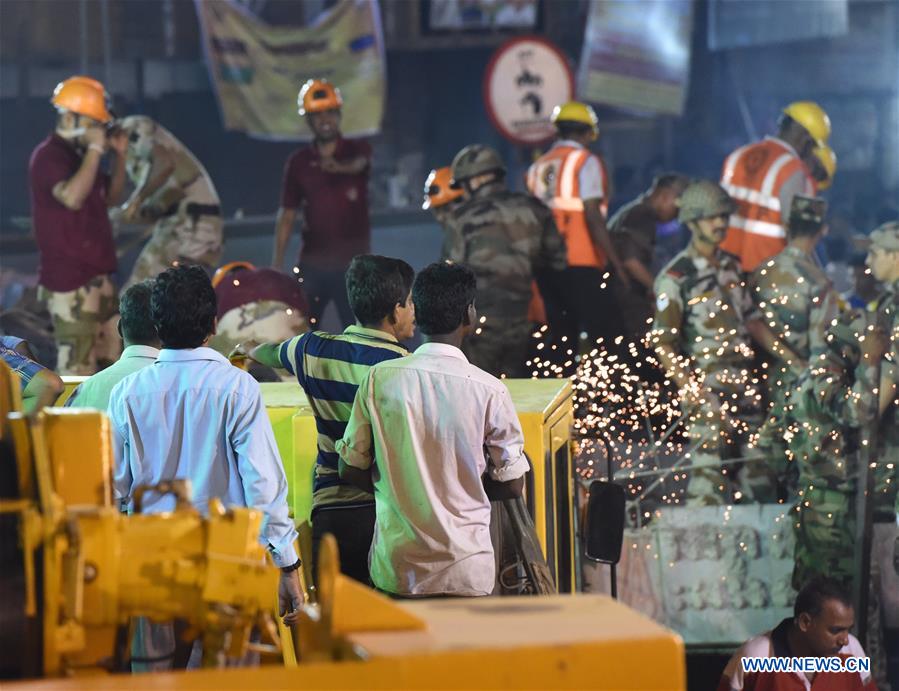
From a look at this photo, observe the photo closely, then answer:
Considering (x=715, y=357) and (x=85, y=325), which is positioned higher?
(x=85, y=325)

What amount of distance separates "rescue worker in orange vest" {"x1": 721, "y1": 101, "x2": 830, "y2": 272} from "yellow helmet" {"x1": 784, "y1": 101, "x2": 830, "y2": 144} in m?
0.41

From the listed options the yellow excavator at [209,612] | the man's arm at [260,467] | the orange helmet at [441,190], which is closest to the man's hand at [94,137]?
the orange helmet at [441,190]

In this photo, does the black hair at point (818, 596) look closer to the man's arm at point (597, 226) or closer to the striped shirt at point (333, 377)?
the striped shirt at point (333, 377)

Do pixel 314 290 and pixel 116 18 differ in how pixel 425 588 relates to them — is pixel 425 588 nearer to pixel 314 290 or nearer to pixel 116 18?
pixel 314 290

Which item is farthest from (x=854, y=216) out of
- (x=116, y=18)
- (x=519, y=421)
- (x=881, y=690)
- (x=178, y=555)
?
(x=178, y=555)

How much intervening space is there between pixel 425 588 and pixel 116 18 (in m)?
9.17

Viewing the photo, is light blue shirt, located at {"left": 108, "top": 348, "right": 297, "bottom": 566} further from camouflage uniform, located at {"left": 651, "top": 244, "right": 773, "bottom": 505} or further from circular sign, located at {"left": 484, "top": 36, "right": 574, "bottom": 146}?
circular sign, located at {"left": 484, "top": 36, "right": 574, "bottom": 146}

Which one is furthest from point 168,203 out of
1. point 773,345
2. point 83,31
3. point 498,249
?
point 773,345

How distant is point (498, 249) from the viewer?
30.3 ft

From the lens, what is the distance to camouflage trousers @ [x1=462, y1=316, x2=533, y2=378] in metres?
9.48

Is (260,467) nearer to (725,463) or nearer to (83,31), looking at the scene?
(725,463)

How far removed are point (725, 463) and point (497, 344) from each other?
1.61m

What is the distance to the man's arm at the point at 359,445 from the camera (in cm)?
409

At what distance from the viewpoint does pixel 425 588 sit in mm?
4066
